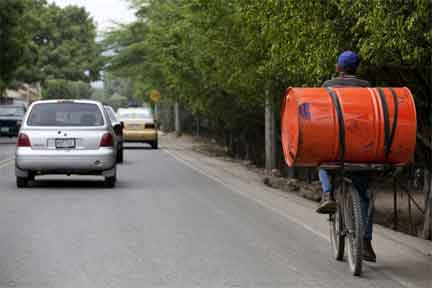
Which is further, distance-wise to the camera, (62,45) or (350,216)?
(62,45)

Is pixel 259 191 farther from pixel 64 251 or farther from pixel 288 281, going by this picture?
pixel 288 281

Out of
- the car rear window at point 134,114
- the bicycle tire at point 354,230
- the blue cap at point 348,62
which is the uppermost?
the blue cap at point 348,62

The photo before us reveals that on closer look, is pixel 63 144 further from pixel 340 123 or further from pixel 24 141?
pixel 340 123

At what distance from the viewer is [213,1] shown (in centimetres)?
2327

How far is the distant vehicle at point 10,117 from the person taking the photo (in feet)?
157

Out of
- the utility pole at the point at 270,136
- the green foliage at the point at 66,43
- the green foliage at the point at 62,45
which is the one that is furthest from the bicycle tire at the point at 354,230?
the green foliage at the point at 66,43

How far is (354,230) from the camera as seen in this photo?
927cm

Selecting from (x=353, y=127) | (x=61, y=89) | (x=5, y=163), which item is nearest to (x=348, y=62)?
(x=353, y=127)

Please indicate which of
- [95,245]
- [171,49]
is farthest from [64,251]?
[171,49]

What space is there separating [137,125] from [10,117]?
1049 centimetres

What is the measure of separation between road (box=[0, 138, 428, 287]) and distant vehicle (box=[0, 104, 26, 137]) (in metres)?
29.6

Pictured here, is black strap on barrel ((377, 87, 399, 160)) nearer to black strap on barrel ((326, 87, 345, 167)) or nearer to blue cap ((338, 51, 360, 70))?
black strap on barrel ((326, 87, 345, 167))

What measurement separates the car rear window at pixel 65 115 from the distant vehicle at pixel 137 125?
65.6 feet

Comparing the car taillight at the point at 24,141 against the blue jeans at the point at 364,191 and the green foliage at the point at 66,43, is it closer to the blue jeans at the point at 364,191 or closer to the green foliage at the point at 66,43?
the blue jeans at the point at 364,191
